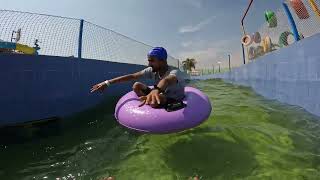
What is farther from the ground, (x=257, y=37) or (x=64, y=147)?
(x=257, y=37)

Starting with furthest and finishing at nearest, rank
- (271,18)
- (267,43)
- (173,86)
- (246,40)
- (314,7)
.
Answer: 1. (246,40)
2. (267,43)
3. (271,18)
4. (314,7)
5. (173,86)

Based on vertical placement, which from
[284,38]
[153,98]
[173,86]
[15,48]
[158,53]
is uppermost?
[284,38]

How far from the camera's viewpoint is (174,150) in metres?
5.35

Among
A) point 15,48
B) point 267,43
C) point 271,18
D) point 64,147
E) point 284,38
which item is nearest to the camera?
point 64,147

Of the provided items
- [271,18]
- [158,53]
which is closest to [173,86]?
[158,53]

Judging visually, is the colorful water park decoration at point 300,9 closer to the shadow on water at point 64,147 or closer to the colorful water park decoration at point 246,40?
the shadow on water at point 64,147

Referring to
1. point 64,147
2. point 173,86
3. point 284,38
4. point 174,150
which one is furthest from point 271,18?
point 64,147

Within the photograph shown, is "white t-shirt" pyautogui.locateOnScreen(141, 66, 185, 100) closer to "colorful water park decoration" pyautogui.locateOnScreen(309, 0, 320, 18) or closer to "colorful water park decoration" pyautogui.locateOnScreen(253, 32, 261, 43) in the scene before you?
"colorful water park decoration" pyautogui.locateOnScreen(309, 0, 320, 18)

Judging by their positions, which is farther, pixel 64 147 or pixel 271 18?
pixel 271 18

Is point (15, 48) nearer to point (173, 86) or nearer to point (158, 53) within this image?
point (158, 53)

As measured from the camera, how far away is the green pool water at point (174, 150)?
4426mm

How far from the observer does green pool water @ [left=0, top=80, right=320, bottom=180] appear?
4.43 meters

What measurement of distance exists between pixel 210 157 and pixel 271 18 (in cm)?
693

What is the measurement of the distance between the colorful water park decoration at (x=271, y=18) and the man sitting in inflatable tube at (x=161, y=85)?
5867 millimetres
